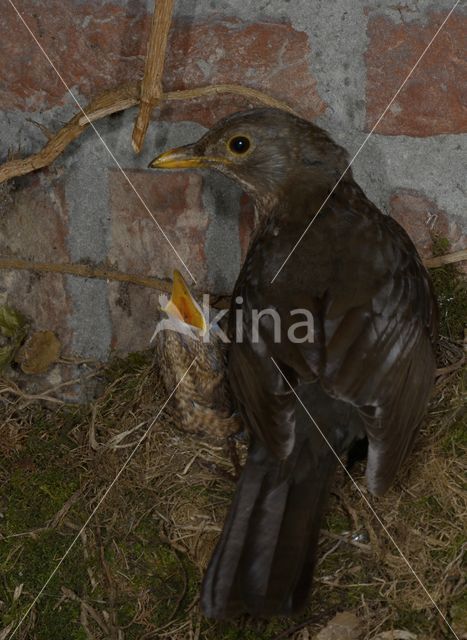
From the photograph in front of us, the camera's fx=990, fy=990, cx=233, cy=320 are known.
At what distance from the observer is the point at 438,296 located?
318 centimetres

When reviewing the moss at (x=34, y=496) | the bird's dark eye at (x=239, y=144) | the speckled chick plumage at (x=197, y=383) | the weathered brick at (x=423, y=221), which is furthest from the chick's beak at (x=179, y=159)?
the moss at (x=34, y=496)

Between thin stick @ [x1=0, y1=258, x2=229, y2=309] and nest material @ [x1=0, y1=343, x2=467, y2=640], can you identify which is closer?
nest material @ [x1=0, y1=343, x2=467, y2=640]

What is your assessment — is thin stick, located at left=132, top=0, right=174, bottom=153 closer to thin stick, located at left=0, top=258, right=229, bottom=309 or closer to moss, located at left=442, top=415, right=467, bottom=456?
thin stick, located at left=0, top=258, right=229, bottom=309

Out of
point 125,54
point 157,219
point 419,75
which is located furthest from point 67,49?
point 419,75

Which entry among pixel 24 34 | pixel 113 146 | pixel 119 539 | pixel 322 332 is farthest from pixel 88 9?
pixel 119 539

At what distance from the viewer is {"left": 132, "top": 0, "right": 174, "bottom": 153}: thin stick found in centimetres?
274

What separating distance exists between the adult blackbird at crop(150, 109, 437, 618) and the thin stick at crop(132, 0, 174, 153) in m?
0.12

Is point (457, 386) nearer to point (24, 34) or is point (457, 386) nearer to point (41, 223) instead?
point (41, 223)

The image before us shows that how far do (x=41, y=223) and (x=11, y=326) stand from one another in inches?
14.1

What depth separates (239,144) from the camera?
3080 mm

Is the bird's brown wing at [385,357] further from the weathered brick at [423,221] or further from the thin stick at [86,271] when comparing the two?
the thin stick at [86,271]

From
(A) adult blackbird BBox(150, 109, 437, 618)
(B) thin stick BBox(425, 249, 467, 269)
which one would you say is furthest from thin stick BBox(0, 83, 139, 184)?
(B) thin stick BBox(425, 249, 467, 269)

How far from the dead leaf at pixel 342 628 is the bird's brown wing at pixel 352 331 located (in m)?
0.33

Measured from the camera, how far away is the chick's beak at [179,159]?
2.99 metres
